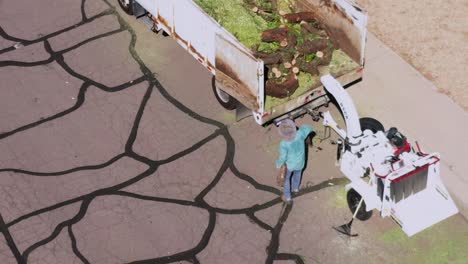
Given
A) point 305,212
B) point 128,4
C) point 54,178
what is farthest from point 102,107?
point 305,212

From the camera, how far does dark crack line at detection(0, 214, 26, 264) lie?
1126cm

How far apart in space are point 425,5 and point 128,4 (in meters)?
6.15

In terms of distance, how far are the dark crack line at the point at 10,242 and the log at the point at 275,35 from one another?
5314 mm

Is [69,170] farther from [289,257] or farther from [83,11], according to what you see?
[83,11]

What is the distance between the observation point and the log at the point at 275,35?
42.1 feet

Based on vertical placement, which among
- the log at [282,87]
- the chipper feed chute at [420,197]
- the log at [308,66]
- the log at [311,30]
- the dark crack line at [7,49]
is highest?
the log at [311,30]

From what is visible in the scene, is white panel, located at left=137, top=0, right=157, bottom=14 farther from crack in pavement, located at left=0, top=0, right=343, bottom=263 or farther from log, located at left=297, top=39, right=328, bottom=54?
log, located at left=297, top=39, right=328, bottom=54

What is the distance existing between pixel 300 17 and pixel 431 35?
3.11 meters

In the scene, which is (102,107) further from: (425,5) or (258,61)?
(425,5)

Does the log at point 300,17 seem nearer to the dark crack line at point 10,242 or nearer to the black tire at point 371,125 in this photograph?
the black tire at point 371,125

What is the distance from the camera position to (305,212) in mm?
11844

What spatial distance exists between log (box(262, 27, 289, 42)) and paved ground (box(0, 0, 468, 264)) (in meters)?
1.55

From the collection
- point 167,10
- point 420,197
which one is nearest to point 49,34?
point 167,10

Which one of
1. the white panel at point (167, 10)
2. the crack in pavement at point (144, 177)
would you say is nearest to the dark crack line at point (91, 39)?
the crack in pavement at point (144, 177)
